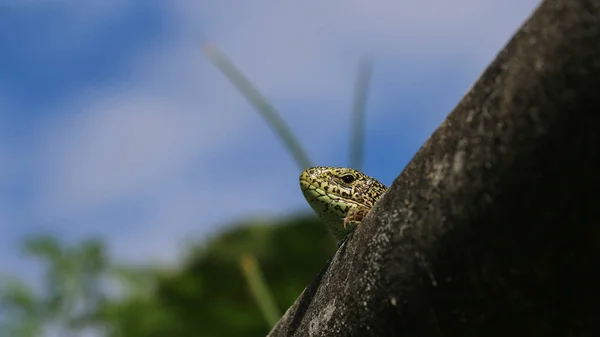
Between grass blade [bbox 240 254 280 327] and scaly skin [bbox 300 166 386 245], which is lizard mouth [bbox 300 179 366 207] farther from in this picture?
grass blade [bbox 240 254 280 327]

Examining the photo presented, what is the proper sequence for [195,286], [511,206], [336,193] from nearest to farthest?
[511,206] < [336,193] < [195,286]

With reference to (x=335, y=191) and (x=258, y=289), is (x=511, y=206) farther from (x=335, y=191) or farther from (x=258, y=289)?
(x=258, y=289)

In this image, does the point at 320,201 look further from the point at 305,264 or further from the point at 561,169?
the point at 305,264

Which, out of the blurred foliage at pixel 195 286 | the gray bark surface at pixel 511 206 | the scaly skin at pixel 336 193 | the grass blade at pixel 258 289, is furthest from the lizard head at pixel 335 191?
the blurred foliage at pixel 195 286

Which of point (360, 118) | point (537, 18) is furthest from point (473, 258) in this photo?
point (360, 118)

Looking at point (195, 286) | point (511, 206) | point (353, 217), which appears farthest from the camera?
point (195, 286)

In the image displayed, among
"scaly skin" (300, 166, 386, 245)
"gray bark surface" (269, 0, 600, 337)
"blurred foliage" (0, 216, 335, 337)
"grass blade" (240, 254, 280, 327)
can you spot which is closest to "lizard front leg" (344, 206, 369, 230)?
"scaly skin" (300, 166, 386, 245)

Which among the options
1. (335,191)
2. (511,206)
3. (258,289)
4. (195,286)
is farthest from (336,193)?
(195,286)

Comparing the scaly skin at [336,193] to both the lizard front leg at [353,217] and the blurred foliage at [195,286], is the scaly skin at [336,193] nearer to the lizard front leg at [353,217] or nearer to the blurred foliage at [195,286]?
Result: the lizard front leg at [353,217]
